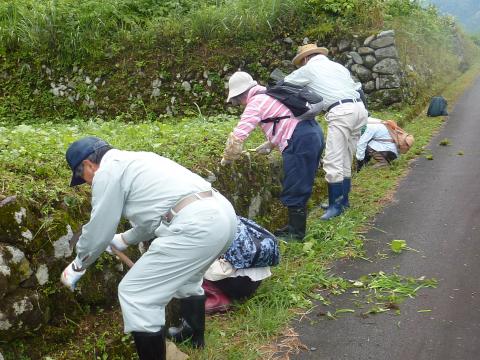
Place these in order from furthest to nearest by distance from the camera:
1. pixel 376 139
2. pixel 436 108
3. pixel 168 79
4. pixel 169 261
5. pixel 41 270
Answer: pixel 436 108 < pixel 168 79 < pixel 376 139 < pixel 41 270 < pixel 169 261

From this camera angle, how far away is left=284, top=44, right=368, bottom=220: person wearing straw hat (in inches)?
243

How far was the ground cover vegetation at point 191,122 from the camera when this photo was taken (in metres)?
3.88

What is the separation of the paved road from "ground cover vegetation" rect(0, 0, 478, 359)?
7.1 inches

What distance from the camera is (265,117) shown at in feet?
17.6

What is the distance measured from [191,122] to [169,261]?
19.5 feet

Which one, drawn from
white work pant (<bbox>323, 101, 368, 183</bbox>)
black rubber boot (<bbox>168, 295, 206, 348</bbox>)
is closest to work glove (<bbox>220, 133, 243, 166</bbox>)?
white work pant (<bbox>323, 101, 368, 183</bbox>)

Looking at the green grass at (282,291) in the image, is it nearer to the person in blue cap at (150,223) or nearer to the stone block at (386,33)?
the person in blue cap at (150,223)

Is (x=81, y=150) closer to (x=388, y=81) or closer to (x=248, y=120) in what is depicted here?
(x=248, y=120)

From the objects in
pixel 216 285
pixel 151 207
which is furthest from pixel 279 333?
pixel 151 207

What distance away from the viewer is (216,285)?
442 cm

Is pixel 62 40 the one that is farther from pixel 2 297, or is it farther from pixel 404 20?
pixel 2 297

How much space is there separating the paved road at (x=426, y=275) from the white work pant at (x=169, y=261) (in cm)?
115

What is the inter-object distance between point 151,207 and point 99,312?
1113 millimetres

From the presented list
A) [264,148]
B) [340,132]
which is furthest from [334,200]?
[264,148]
